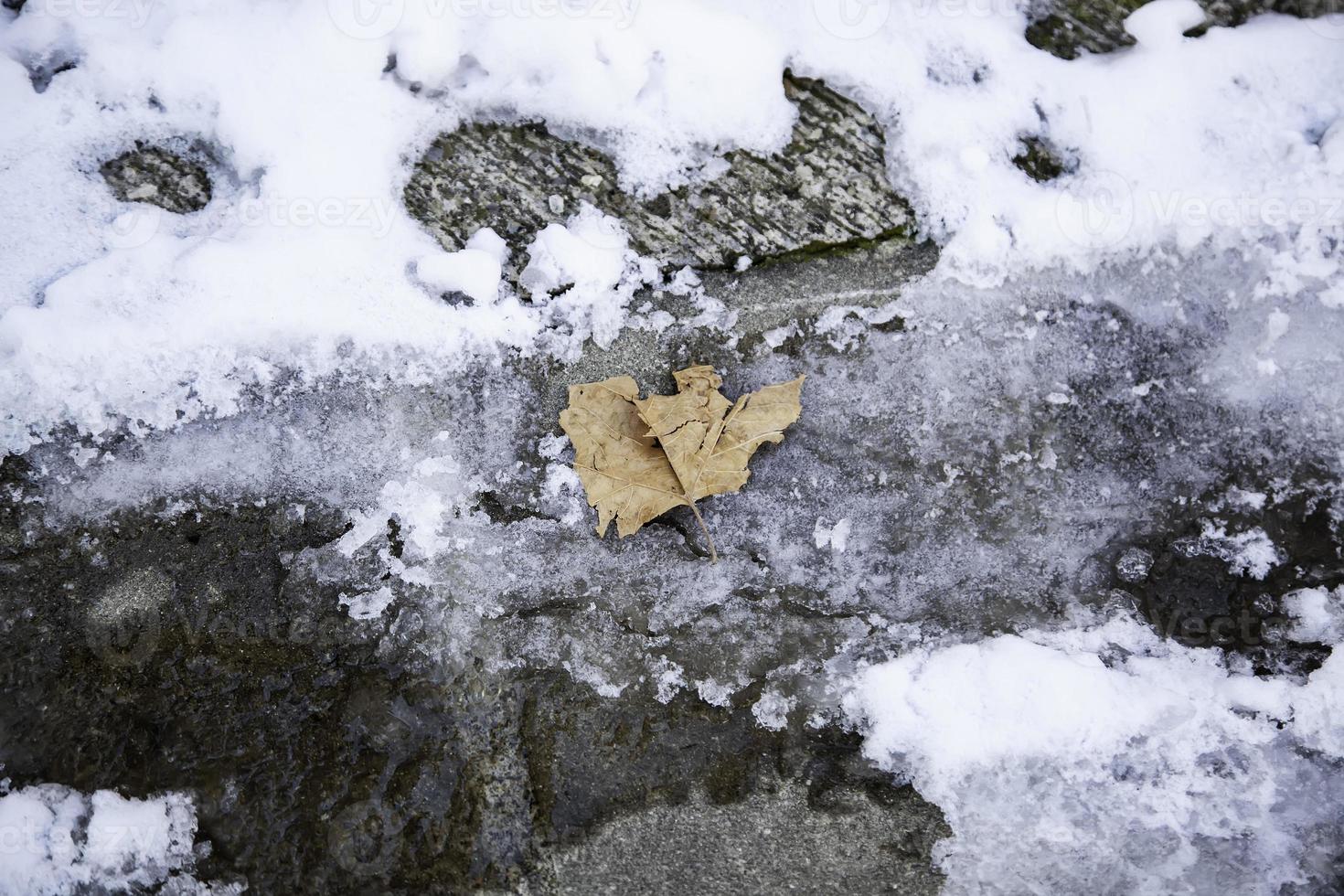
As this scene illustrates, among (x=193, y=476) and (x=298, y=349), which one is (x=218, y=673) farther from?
(x=298, y=349)

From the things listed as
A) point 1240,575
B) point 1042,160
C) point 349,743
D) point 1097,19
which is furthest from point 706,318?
point 1240,575

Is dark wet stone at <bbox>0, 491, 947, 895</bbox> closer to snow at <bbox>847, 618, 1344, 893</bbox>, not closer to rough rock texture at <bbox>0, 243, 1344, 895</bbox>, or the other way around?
rough rock texture at <bbox>0, 243, 1344, 895</bbox>

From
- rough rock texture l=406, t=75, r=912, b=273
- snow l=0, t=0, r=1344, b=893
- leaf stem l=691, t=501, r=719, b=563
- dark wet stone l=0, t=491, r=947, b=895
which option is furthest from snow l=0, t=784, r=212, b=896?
rough rock texture l=406, t=75, r=912, b=273

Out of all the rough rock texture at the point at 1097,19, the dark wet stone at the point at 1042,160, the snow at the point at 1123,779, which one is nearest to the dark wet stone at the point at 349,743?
the snow at the point at 1123,779

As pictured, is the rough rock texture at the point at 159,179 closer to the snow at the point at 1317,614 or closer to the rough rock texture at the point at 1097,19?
the rough rock texture at the point at 1097,19

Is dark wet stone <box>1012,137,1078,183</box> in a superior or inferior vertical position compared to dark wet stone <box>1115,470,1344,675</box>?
superior

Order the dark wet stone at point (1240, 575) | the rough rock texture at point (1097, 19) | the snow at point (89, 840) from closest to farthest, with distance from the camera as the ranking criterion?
the snow at point (89, 840)
the dark wet stone at point (1240, 575)
the rough rock texture at point (1097, 19)
